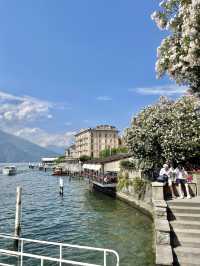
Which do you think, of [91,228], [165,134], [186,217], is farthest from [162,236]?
[165,134]

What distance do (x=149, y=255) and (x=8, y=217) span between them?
1970 centimetres

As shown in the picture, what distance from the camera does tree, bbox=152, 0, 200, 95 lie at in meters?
12.8

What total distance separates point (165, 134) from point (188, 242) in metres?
20.3

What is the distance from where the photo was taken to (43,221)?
3050cm

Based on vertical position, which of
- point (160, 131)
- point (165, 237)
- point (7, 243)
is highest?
point (160, 131)

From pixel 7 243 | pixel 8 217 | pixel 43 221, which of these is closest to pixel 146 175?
pixel 43 221

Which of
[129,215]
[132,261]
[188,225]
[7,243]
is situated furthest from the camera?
[129,215]

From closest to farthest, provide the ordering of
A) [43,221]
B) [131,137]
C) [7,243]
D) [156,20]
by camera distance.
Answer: [156,20], [7,243], [43,221], [131,137]

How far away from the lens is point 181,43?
46.1ft

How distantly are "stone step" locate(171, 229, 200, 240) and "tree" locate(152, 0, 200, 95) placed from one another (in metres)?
7.21

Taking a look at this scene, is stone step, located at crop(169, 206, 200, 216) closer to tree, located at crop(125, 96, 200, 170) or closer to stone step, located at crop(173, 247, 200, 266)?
stone step, located at crop(173, 247, 200, 266)

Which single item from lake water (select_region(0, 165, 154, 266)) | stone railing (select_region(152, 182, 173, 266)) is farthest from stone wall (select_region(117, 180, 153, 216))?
stone railing (select_region(152, 182, 173, 266))

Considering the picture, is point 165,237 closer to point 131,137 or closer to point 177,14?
point 177,14

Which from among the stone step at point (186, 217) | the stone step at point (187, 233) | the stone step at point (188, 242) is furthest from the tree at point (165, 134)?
the stone step at point (188, 242)
